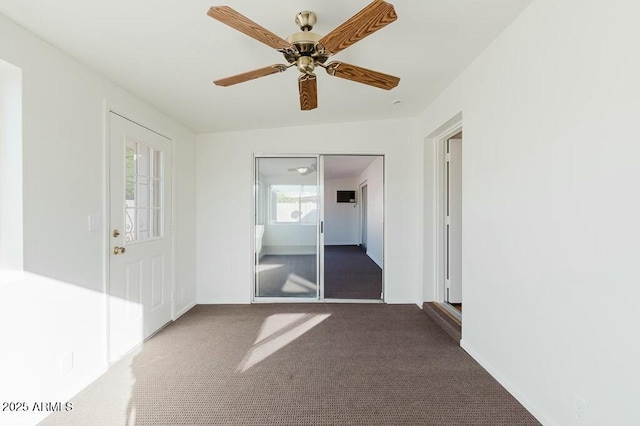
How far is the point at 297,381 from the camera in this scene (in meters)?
2.26

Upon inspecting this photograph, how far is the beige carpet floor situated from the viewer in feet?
6.21

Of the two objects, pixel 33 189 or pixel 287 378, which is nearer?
pixel 33 189

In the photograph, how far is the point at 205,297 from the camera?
409 centimetres

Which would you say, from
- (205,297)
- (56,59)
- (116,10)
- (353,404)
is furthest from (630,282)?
(205,297)

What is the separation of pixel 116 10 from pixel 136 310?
235 cm

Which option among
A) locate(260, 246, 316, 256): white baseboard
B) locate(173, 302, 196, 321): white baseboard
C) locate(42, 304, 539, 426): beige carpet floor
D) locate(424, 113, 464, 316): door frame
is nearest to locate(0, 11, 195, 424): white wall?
locate(42, 304, 539, 426): beige carpet floor

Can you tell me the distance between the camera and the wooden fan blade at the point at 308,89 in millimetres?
1927

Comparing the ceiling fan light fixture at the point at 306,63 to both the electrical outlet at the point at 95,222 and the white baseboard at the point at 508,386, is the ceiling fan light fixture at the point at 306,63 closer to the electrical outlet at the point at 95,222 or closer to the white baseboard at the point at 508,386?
the electrical outlet at the point at 95,222

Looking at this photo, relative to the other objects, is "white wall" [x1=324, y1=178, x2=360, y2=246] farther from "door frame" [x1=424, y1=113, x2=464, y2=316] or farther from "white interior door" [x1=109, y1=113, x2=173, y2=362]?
"white interior door" [x1=109, y1=113, x2=173, y2=362]

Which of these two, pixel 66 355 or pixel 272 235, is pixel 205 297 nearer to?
pixel 272 235

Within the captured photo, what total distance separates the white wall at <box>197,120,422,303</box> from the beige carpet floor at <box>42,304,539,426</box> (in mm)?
837

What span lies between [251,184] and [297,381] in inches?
99.9

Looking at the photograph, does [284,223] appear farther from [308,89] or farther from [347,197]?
[347,197]

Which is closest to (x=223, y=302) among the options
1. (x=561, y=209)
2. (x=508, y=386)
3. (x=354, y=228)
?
(x=508, y=386)
